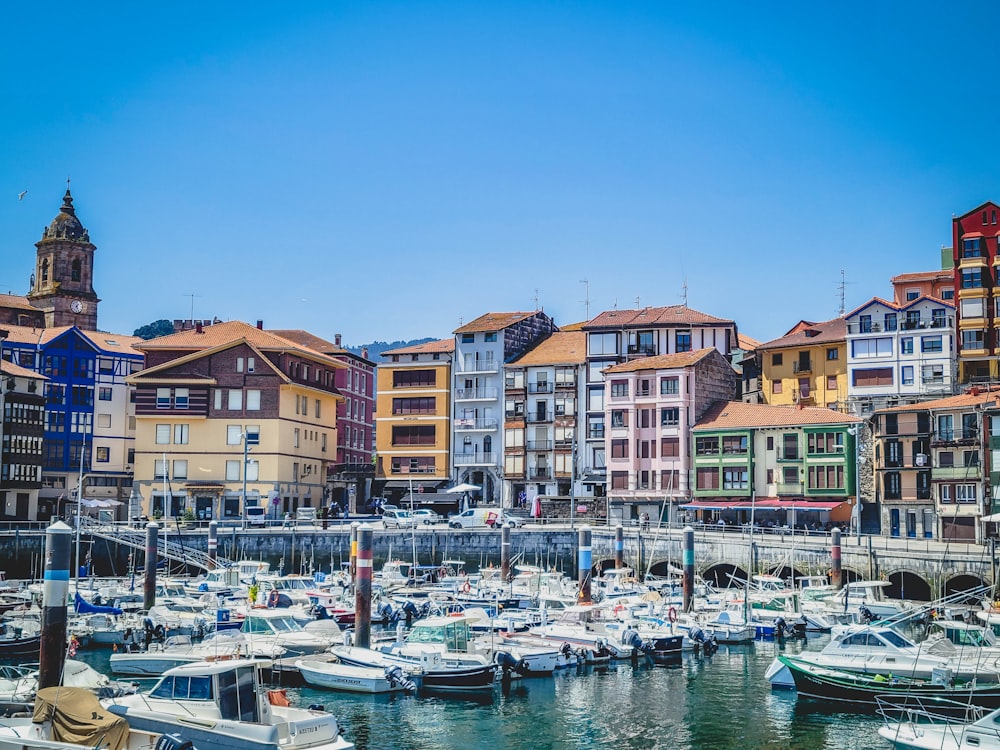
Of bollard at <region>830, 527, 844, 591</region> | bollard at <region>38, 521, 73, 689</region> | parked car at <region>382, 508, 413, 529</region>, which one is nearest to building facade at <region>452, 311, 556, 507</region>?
parked car at <region>382, 508, 413, 529</region>

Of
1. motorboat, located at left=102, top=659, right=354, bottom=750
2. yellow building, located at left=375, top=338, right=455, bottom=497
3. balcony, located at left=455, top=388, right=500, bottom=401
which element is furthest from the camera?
yellow building, located at left=375, top=338, right=455, bottom=497

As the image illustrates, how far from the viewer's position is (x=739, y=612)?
2296 inches

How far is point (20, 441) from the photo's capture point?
95.1 meters

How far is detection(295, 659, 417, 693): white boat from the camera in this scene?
42.2 metres

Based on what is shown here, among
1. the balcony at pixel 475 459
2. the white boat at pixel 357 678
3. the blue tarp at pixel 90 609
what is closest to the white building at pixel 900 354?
the balcony at pixel 475 459

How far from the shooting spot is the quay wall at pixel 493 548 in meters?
71.5

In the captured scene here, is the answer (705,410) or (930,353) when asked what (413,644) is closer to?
(705,410)

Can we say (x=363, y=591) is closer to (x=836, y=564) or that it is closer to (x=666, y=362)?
(x=836, y=564)

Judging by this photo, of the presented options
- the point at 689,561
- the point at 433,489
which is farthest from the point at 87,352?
the point at 689,561

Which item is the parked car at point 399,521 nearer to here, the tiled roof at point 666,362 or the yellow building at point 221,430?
the yellow building at point 221,430

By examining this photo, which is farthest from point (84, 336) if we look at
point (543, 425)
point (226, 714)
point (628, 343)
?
point (226, 714)

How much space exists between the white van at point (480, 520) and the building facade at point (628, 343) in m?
14.2

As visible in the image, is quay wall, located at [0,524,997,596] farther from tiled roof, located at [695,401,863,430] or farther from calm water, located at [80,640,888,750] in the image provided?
calm water, located at [80,640,888,750]

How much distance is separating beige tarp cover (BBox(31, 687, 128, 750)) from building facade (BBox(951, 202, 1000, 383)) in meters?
79.1
